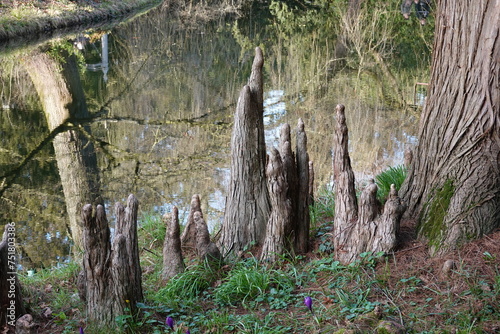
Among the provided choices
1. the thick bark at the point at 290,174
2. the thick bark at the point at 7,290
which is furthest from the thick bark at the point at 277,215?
the thick bark at the point at 7,290

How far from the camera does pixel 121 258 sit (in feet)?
11.9

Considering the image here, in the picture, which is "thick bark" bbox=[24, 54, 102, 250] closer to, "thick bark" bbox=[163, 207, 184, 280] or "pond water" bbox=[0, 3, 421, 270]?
"pond water" bbox=[0, 3, 421, 270]

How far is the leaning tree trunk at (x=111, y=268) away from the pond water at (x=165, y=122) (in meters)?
3.01

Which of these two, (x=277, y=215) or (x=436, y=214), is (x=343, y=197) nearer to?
(x=277, y=215)

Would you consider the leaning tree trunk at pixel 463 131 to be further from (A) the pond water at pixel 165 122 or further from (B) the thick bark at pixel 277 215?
(A) the pond water at pixel 165 122

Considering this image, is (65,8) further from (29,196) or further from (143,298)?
(143,298)

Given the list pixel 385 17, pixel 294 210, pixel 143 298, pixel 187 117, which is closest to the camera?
pixel 143 298

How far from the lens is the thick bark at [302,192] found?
14.7 feet

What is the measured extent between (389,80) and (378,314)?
11367 mm

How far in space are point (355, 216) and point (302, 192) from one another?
1.59ft

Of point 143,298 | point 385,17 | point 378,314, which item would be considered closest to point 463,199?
point 378,314

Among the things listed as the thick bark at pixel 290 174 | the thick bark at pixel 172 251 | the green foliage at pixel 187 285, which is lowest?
the green foliage at pixel 187 285

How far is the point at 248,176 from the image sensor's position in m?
4.73

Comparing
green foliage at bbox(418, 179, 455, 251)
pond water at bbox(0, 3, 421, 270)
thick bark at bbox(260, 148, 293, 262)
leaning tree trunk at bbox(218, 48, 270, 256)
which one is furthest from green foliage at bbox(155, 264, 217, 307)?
pond water at bbox(0, 3, 421, 270)
